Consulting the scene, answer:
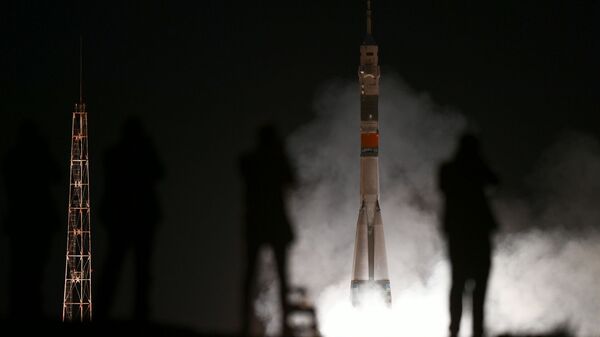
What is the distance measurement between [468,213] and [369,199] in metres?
31.0

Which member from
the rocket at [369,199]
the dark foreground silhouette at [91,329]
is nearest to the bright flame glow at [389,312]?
the rocket at [369,199]

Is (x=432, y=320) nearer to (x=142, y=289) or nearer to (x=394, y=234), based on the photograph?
(x=394, y=234)

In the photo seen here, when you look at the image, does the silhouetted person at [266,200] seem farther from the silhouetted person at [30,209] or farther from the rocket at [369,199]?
the rocket at [369,199]

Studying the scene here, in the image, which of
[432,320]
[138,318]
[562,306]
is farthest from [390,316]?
[138,318]

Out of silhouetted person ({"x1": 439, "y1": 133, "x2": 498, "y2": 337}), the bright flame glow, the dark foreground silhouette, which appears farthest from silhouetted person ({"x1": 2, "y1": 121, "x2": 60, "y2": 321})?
the bright flame glow

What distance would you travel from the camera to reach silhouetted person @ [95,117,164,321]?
20.0 metres

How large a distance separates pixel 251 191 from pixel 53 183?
2.50 metres

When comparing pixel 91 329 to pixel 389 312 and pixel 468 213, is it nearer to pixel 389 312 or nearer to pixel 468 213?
pixel 468 213

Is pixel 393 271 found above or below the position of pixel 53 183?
above

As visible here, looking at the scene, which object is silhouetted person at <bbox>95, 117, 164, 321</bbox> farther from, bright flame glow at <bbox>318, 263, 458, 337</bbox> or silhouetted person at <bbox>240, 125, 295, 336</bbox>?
bright flame glow at <bbox>318, 263, 458, 337</bbox>

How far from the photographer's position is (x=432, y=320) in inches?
2004

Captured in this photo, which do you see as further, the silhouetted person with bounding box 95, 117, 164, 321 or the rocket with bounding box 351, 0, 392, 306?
the rocket with bounding box 351, 0, 392, 306

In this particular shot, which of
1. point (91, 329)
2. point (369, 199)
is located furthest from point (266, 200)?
point (369, 199)

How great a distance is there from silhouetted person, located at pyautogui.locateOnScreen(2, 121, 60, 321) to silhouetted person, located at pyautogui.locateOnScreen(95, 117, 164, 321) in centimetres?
93
